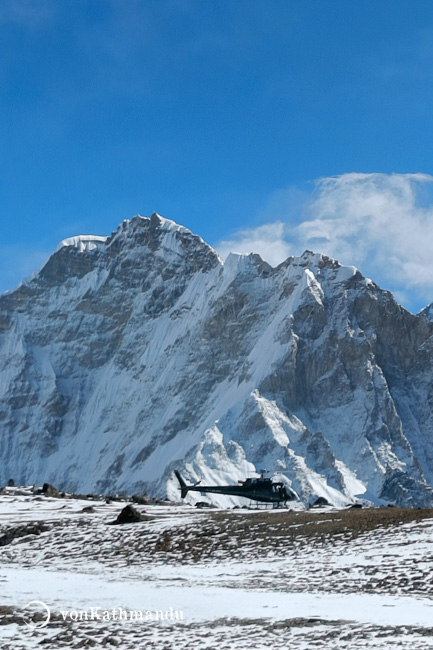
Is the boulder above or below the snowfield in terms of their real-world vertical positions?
above

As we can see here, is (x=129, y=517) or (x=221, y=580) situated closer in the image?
(x=221, y=580)

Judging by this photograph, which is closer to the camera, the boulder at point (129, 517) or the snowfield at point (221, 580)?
the snowfield at point (221, 580)

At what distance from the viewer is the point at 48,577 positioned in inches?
1527

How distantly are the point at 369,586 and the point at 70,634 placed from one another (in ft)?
33.6

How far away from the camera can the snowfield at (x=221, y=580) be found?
27531mm

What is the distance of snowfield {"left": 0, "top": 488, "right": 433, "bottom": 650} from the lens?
90.3 ft

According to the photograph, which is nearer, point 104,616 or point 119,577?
point 104,616

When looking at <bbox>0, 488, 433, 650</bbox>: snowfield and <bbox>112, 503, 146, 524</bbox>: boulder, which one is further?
<bbox>112, 503, 146, 524</bbox>: boulder

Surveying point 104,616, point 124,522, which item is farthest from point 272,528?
point 104,616

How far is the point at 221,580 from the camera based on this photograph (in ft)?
120

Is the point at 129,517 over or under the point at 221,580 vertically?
over

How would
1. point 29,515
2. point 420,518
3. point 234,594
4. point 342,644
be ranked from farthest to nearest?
point 29,515, point 420,518, point 234,594, point 342,644

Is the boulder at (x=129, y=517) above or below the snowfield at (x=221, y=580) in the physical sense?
above

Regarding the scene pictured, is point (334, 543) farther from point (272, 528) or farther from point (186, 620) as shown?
point (186, 620)
